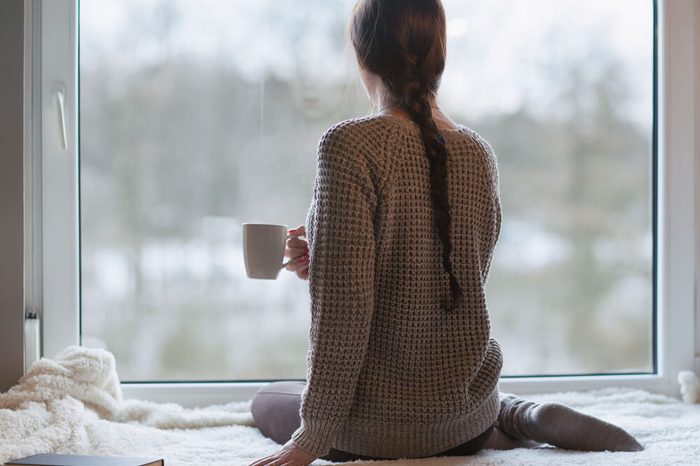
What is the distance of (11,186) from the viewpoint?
146cm

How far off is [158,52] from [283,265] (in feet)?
2.30

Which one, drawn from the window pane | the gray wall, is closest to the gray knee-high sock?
the window pane

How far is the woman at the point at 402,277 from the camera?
1.05 metres

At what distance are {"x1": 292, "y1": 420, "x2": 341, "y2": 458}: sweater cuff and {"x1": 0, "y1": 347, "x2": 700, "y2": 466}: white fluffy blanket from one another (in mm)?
81

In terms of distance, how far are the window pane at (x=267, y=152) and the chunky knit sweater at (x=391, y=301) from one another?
585 millimetres

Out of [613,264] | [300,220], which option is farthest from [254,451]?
[613,264]

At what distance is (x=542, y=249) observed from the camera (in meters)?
1.76

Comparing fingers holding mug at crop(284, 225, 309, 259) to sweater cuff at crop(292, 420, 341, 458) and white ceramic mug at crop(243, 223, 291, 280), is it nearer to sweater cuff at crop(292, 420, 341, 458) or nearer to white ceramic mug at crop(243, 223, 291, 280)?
white ceramic mug at crop(243, 223, 291, 280)

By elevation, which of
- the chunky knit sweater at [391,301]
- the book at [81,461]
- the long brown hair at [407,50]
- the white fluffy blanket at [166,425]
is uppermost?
the long brown hair at [407,50]

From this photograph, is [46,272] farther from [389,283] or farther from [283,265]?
[389,283]

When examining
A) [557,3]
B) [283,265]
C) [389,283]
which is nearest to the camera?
[389,283]

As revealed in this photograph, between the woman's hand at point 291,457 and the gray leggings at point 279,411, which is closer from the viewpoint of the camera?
the woman's hand at point 291,457

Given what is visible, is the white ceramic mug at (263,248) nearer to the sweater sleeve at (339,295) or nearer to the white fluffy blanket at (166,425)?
the sweater sleeve at (339,295)

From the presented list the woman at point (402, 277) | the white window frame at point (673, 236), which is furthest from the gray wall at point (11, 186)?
the woman at point (402, 277)
